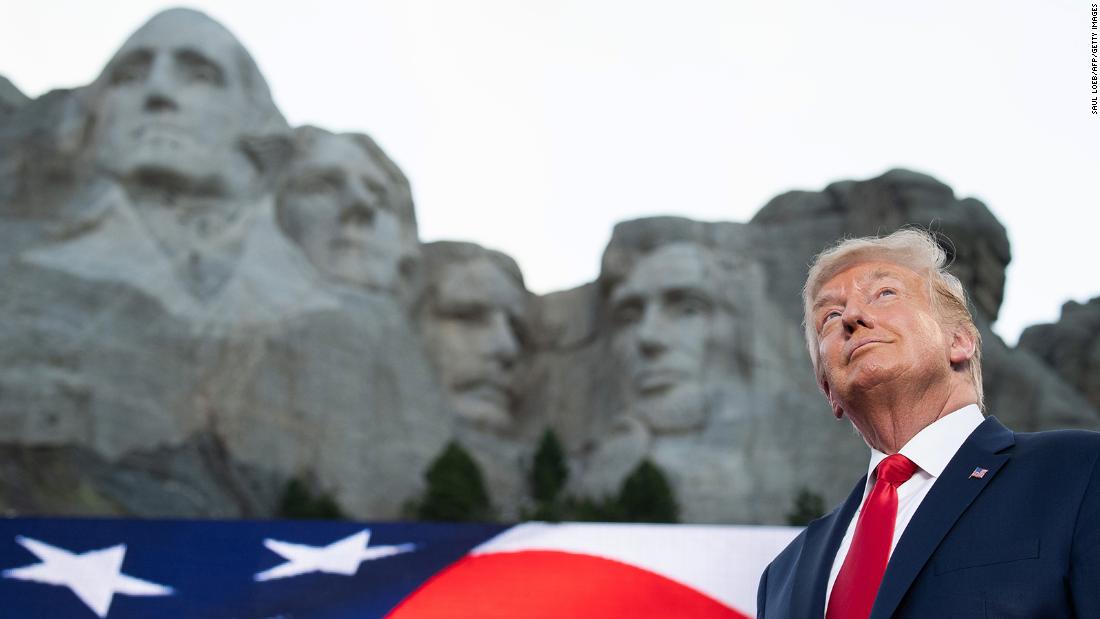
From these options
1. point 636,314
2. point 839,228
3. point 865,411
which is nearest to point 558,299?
point 636,314

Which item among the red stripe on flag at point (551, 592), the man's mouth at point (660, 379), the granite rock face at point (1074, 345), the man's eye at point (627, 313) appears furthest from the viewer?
the granite rock face at point (1074, 345)

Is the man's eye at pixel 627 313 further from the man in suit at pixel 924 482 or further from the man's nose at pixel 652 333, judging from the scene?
the man in suit at pixel 924 482

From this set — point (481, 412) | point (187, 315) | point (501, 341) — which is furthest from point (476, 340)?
point (187, 315)

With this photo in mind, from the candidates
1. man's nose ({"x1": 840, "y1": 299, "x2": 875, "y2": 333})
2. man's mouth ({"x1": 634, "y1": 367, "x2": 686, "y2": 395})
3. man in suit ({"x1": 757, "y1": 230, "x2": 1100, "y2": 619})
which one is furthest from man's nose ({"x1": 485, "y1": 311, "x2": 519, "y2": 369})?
man's nose ({"x1": 840, "y1": 299, "x2": 875, "y2": 333})

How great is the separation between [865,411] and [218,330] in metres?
7.46

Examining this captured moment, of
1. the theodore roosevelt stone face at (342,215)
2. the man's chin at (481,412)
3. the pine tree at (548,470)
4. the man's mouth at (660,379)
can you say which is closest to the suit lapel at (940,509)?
the pine tree at (548,470)

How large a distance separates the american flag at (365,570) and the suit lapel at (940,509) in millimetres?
1055

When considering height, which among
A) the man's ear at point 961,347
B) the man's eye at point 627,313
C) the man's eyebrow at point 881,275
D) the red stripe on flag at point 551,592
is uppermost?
the man's eye at point 627,313

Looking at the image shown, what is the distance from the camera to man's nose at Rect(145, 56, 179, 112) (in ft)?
32.7

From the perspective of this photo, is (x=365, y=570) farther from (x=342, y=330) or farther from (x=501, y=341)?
(x=501, y=341)

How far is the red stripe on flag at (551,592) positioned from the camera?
277 cm

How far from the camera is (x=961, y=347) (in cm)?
192

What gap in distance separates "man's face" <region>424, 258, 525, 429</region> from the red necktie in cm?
869

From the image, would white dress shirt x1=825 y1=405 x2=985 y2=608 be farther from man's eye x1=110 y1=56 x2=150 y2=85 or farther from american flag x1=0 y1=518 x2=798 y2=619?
man's eye x1=110 y1=56 x2=150 y2=85
